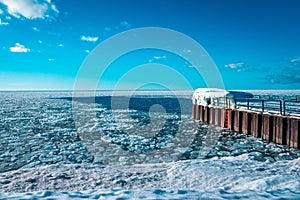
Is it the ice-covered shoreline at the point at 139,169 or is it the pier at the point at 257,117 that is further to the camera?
the pier at the point at 257,117

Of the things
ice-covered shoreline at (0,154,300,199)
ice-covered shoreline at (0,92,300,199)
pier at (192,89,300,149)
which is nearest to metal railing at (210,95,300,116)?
pier at (192,89,300,149)

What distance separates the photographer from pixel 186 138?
606 inches

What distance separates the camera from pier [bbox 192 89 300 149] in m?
13.3

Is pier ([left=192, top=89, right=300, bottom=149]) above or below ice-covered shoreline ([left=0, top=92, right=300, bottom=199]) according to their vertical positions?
above

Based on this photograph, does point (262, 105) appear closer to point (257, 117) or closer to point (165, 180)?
point (257, 117)

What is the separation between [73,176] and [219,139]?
32.8 ft

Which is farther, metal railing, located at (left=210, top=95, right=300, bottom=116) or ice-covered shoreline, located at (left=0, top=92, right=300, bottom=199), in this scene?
metal railing, located at (left=210, top=95, right=300, bottom=116)

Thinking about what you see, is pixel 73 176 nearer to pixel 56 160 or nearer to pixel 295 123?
pixel 56 160

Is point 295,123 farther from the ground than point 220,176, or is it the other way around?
point 295,123

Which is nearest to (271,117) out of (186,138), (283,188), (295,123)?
(295,123)

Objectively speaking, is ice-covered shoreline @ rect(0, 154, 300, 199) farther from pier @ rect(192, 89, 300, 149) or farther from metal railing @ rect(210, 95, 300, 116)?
metal railing @ rect(210, 95, 300, 116)

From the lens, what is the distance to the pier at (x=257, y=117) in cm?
1328

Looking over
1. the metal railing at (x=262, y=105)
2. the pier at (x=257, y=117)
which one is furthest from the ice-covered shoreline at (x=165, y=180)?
the metal railing at (x=262, y=105)

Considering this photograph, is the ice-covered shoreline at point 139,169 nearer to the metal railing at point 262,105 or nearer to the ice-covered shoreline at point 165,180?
the ice-covered shoreline at point 165,180
